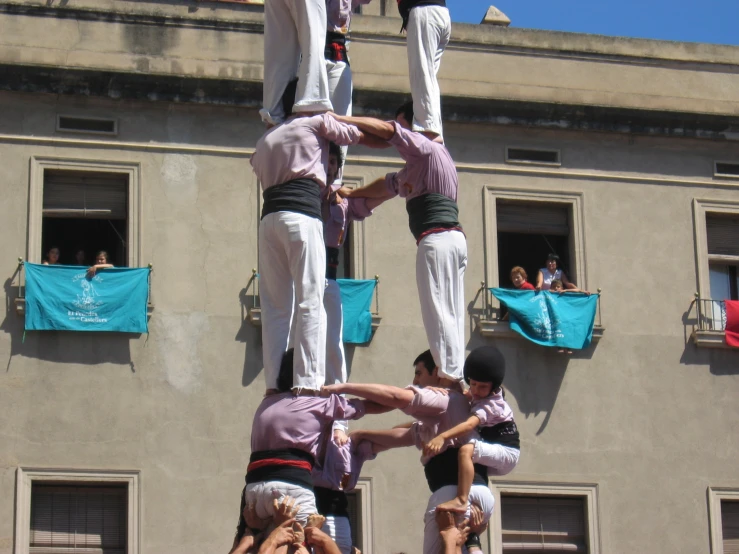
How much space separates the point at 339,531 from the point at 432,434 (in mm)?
1140

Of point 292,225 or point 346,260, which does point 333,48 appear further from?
point 346,260

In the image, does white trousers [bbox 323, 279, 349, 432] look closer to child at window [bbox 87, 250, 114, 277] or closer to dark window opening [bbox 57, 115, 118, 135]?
child at window [bbox 87, 250, 114, 277]

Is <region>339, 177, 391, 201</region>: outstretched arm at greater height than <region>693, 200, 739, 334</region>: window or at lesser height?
lesser

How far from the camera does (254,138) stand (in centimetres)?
2905

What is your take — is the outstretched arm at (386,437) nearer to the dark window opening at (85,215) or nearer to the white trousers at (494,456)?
the white trousers at (494,456)

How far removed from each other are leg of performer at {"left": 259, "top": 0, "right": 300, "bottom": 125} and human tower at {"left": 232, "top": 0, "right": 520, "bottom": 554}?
0.04 ft

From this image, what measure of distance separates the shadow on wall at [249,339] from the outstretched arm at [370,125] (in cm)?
1101

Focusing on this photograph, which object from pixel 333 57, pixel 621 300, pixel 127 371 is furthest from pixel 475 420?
pixel 621 300

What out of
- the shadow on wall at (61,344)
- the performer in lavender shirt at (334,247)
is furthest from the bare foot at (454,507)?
the shadow on wall at (61,344)

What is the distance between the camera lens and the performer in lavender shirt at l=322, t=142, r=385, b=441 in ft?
58.2

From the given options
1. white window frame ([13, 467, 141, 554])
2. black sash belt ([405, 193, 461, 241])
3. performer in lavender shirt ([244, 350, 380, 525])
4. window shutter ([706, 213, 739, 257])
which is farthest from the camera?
window shutter ([706, 213, 739, 257])

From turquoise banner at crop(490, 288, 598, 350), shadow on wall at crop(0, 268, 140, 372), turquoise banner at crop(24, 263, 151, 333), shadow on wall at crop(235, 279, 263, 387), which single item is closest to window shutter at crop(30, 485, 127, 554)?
shadow on wall at crop(0, 268, 140, 372)

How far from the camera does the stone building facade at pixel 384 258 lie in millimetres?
27281

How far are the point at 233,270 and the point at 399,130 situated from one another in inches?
443
